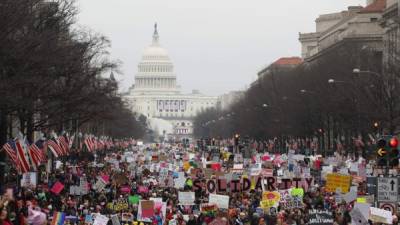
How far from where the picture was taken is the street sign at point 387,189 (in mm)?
27312

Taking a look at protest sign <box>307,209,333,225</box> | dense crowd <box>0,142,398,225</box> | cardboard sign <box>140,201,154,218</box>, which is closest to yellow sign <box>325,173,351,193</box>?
dense crowd <box>0,142,398,225</box>

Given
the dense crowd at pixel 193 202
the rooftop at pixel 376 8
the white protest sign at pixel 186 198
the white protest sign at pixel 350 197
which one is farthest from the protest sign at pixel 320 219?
the rooftop at pixel 376 8

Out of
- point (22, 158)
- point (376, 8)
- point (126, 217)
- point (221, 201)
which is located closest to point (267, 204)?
point (221, 201)

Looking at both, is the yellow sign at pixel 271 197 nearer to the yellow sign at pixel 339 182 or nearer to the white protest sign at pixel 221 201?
the white protest sign at pixel 221 201

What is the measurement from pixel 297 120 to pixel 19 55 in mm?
71442

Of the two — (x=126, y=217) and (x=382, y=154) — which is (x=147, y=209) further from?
(x=382, y=154)

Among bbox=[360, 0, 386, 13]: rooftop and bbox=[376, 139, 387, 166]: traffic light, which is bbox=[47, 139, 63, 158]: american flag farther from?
bbox=[360, 0, 386, 13]: rooftop

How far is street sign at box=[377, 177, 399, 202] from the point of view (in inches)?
1075

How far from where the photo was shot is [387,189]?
27.4 metres

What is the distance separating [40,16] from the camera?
49.8m

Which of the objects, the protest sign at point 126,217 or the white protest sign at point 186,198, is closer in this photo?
the protest sign at point 126,217

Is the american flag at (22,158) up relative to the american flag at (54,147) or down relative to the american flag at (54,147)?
down

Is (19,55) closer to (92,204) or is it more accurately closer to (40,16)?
(92,204)

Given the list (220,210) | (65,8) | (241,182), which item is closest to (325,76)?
(65,8)
